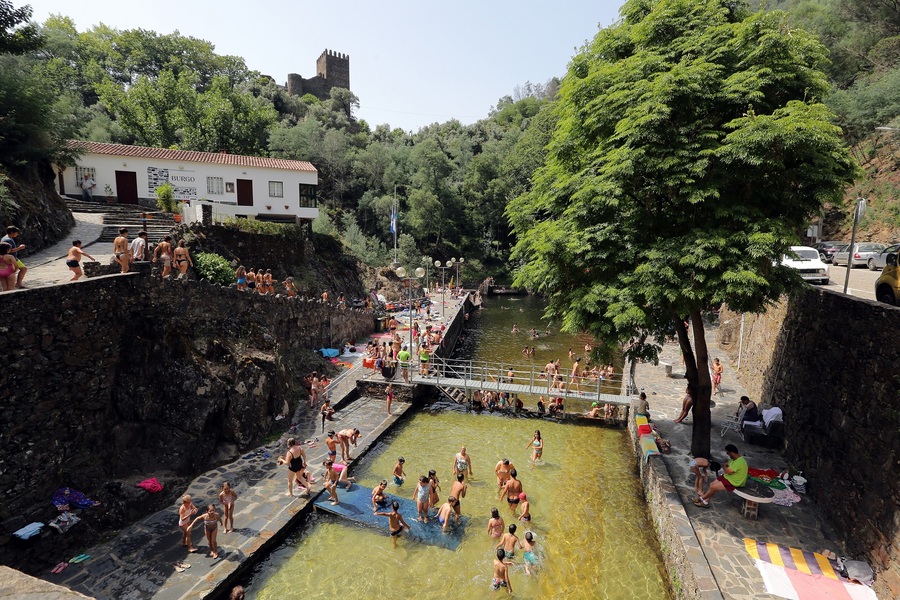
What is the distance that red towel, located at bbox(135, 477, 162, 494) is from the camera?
1055 centimetres

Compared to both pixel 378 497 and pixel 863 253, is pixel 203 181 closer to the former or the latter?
pixel 378 497

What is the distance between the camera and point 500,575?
8984 millimetres

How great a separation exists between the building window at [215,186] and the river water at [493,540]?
19421 millimetres

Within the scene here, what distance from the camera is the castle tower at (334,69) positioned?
7919cm

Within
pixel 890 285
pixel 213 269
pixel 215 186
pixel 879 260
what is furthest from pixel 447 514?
pixel 215 186

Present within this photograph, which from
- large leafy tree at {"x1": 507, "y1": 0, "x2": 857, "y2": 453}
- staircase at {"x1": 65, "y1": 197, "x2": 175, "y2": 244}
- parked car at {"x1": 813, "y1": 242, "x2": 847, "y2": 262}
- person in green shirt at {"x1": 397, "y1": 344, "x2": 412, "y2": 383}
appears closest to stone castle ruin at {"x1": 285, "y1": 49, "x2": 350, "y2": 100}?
staircase at {"x1": 65, "y1": 197, "x2": 175, "y2": 244}

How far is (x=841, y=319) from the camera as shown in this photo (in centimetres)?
986

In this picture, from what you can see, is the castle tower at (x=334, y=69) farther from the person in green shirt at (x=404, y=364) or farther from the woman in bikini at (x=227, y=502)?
the woman in bikini at (x=227, y=502)

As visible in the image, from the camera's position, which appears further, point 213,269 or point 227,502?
point 213,269

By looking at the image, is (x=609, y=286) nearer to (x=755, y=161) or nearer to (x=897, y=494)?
(x=755, y=161)

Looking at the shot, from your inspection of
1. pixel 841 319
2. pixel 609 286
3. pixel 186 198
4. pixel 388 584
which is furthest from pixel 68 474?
pixel 186 198

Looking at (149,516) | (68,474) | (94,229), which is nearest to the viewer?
(68,474)

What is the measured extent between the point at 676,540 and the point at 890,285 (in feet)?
24.4

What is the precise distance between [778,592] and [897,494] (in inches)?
97.5
